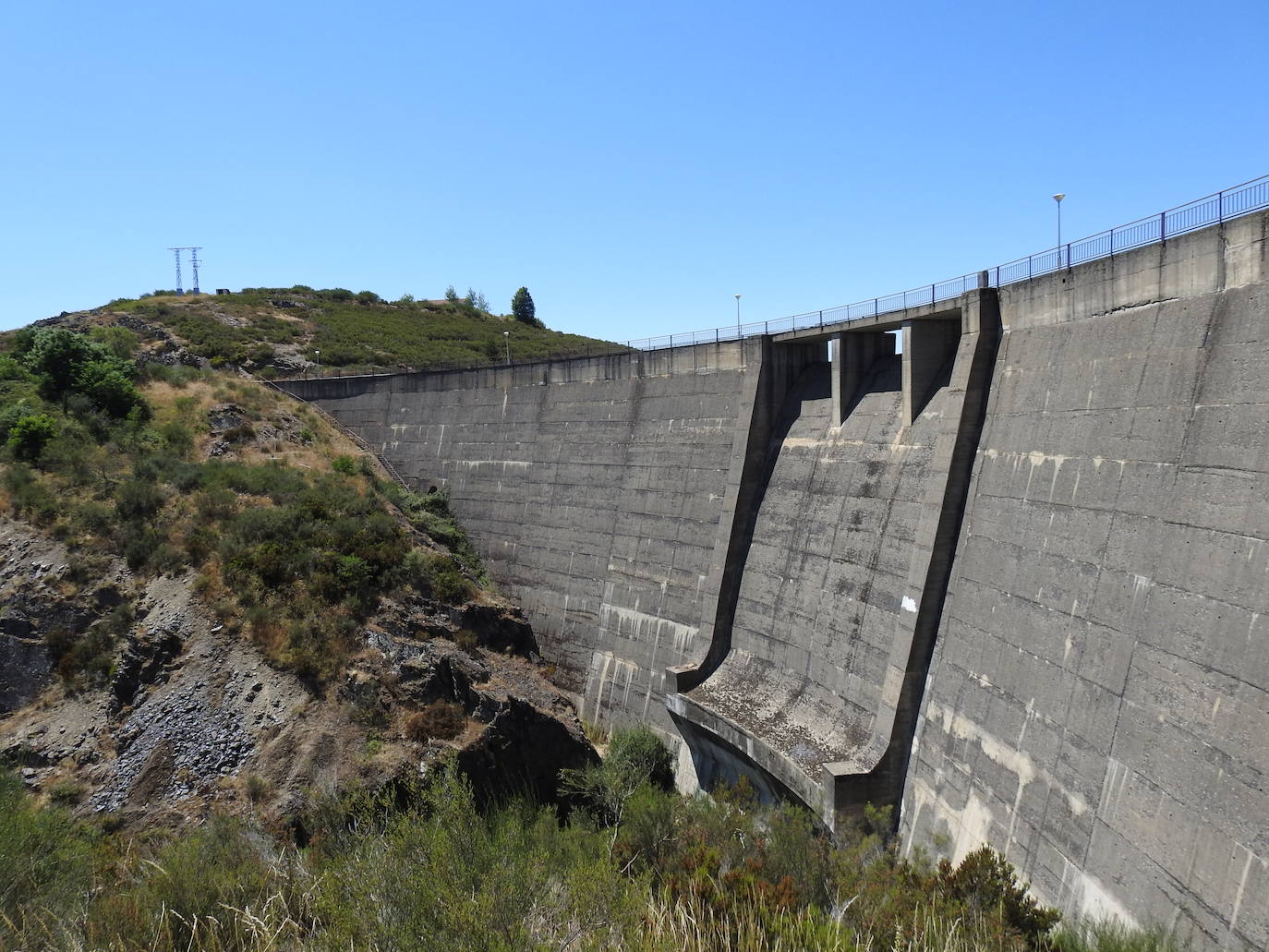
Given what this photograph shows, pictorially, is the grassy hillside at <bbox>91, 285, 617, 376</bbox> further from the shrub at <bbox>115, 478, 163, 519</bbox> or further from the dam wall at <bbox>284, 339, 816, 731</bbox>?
the shrub at <bbox>115, 478, 163, 519</bbox>

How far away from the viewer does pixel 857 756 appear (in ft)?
63.9

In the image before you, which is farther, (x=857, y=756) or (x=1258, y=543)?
(x=857, y=756)

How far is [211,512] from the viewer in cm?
2925

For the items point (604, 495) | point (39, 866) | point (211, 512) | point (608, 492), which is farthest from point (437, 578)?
point (39, 866)

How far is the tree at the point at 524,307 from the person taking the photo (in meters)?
95.5

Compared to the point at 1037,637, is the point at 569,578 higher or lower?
lower

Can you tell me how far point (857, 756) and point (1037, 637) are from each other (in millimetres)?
5674

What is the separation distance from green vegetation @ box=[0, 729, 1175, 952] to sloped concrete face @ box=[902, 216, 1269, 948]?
1323 millimetres

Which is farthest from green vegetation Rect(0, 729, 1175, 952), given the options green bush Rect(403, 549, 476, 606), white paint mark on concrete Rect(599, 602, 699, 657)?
green bush Rect(403, 549, 476, 606)

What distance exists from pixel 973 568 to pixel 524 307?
8257 cm

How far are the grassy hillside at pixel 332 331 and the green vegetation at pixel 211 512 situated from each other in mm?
20941

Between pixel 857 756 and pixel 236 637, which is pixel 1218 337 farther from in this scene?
pixel 236 637

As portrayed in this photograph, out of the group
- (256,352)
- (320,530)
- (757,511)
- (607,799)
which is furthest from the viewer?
(256,352)

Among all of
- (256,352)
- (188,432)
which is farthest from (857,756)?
(256,352)
